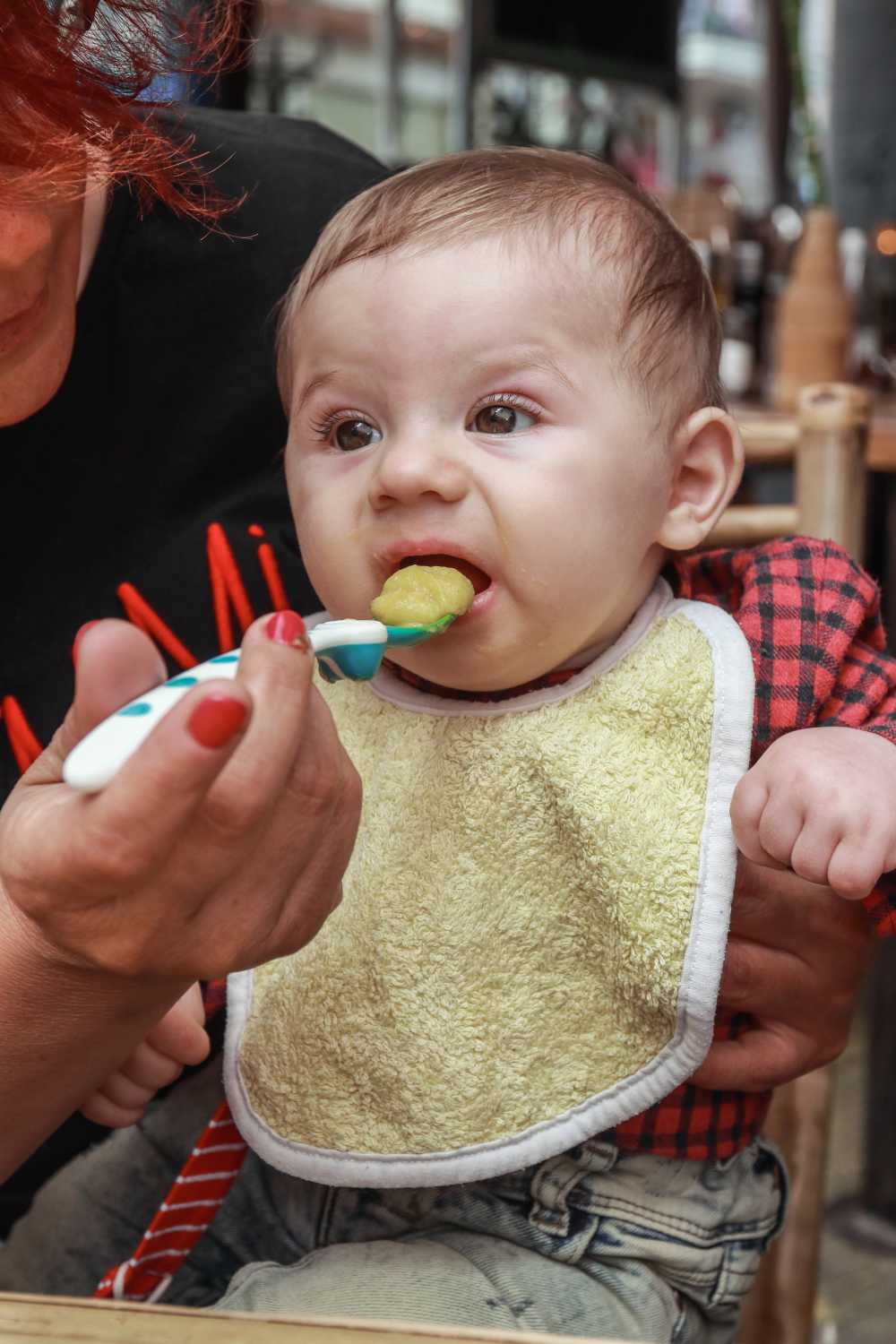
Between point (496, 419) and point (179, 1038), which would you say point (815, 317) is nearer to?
point (496, 419)

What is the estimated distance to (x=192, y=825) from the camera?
0.64 metres

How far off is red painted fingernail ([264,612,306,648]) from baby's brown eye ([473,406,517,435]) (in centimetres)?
27

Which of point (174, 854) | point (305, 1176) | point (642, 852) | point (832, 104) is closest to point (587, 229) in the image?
point (642, 852)

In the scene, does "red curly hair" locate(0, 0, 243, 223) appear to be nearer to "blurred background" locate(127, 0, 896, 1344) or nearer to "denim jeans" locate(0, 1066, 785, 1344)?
"blurred background" locate(127, 0, 896, 1344)

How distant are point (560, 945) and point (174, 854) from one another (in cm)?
36

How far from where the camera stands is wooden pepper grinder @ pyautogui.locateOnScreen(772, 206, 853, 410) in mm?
2779

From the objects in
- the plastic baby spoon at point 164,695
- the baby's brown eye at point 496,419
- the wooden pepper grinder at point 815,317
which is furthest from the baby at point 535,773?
the wooden pepper grinder at point 815,317

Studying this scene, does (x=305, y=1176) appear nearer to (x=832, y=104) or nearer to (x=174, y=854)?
(x=174, y=854)

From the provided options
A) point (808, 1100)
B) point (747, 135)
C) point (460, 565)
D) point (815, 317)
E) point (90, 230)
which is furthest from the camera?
point (747, 135)

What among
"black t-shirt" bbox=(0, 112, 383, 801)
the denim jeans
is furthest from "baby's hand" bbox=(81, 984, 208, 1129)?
"black t-shirt" bbox=(0, 112, 383, 801)

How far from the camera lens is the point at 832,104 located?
15.1ft

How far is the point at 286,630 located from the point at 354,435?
300 mm

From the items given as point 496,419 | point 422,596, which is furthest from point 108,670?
point 496,419

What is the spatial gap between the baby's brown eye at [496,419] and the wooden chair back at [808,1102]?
0.48m
